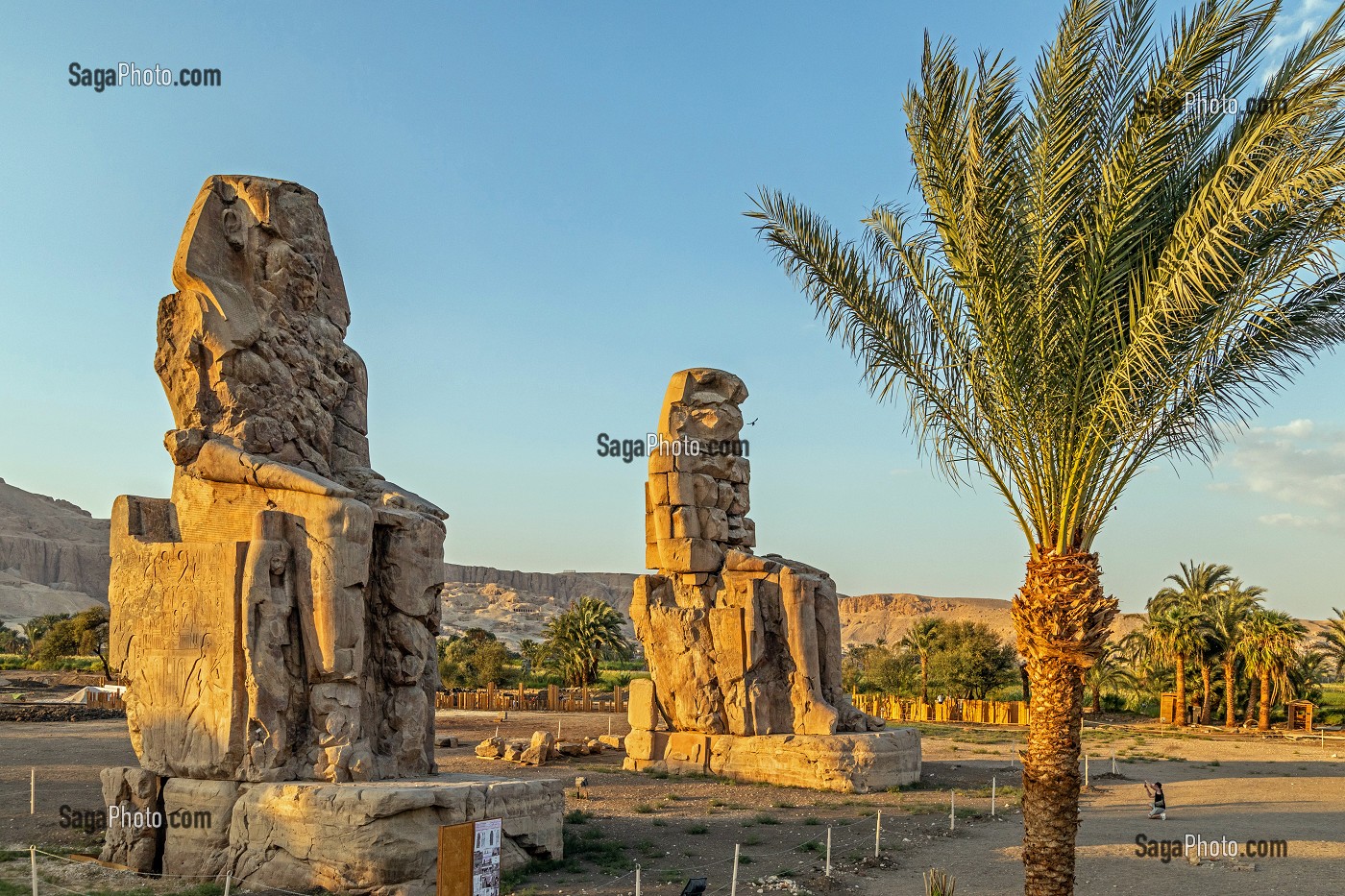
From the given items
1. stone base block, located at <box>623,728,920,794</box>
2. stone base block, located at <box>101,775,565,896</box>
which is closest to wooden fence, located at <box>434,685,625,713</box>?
stone base block, located at <box>623,728,920,794</box>

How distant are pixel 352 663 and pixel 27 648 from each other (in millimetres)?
51510

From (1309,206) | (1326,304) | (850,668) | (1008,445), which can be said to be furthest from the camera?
(850,668)

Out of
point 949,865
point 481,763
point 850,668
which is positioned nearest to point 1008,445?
point 949,865

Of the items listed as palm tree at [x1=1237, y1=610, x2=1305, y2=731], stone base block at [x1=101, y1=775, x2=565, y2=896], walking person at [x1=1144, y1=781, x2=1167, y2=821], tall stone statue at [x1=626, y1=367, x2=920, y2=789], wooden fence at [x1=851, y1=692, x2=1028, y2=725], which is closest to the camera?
stone base block at [x1=101, y1=775, x2=565, y2=896]

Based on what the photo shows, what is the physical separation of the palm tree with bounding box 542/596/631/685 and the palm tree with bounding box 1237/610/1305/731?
16.9m

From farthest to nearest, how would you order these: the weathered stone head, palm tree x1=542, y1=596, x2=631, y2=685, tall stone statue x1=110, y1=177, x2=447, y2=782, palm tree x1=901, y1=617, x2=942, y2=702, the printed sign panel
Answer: palm tree x1=542, y1=596, x2=631, y2=685 < palm tree x1=901, y1=617, x2=942, y2=702 < the weathered stone head < tall stone statue x1=110, y1=177, x2=447, y2=782 < the printed sign panel

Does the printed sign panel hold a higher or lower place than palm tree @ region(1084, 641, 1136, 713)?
higher

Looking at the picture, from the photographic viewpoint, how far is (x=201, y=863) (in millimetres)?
7957

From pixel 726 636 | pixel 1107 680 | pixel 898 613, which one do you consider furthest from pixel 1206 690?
pixel 898 613

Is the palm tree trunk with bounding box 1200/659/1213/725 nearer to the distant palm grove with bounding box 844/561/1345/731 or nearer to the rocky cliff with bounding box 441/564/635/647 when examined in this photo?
the distant palm grove with bounding box 844/561/1345/731

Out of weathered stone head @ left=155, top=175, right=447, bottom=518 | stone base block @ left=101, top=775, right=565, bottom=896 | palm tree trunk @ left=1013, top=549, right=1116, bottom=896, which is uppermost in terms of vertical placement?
weathered stone head @ left=155, top=175, right=447, bottom=518

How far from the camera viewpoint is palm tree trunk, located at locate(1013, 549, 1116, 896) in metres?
6.55

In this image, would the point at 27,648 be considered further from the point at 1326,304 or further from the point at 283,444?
the point at 1326,304

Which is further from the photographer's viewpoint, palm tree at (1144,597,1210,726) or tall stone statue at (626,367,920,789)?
palm tree at (1144,597,1210,726)
